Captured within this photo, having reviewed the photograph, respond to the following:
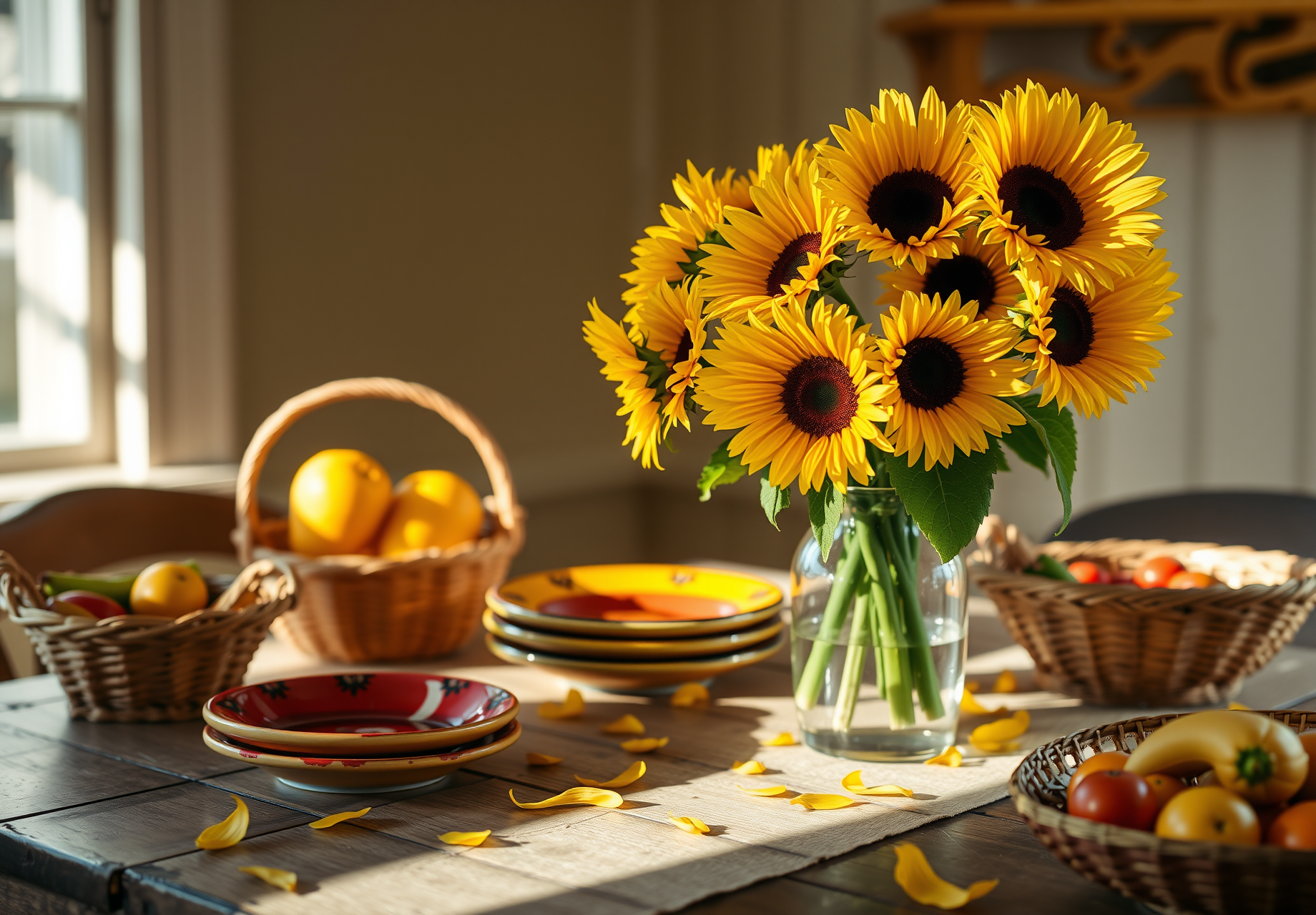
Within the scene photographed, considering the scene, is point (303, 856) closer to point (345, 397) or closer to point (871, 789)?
point (871, 789)

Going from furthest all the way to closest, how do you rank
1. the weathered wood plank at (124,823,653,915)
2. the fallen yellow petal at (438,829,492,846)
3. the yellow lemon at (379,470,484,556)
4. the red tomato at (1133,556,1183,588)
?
the yellow lemon at (379,470,484,556) → the red tomato at (1133,556,1183,588) → the fallen yellow petal at (438,829,492,846) → the weathered wood plank at (124,823,653,915)

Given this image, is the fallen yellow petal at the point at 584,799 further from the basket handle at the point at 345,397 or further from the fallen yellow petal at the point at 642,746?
the basket handle at the point at 345,397

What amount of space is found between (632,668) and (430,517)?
302 mm

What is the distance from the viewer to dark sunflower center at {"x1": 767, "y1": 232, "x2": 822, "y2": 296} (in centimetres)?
100

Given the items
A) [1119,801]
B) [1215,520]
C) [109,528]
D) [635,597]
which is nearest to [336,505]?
[635,597]

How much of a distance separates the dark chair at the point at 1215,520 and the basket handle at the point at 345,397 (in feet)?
2.86

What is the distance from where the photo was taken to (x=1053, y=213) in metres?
0.97

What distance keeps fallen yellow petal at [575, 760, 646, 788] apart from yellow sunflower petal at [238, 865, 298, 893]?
25 centimetres

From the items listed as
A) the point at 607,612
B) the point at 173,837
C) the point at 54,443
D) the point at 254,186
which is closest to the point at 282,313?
the point at 254,186

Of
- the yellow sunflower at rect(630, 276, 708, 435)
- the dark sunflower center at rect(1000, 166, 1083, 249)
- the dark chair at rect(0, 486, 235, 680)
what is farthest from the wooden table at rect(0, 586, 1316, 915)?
the dark chair at rect(0, 486, 235, 680)

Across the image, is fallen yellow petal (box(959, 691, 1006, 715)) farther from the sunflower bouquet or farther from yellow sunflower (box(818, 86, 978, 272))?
yellow sunflower (box(818, 86, 978, 272))

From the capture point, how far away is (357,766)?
3.11 ft

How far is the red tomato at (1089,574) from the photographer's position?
4.35ft

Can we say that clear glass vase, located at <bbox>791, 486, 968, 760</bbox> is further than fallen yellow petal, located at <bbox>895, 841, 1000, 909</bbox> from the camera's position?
Yes
